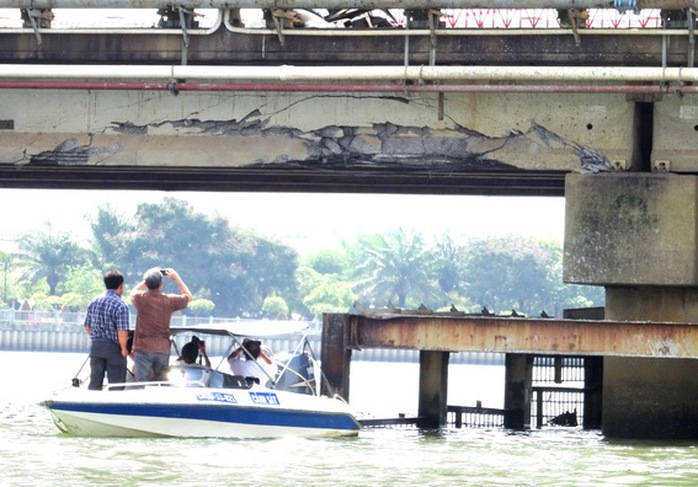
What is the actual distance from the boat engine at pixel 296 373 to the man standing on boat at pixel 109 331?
207 centimetres

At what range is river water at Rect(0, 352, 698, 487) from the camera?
1645 centimetres

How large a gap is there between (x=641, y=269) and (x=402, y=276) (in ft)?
407

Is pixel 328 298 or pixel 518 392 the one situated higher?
pixel 328 298

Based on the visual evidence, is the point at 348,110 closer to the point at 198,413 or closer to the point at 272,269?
the point at 198,413

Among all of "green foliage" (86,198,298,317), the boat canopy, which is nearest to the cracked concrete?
the boat canopy

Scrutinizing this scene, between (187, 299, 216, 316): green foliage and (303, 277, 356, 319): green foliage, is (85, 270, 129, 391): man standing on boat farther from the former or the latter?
(303, 277, 356, 319): green foliage

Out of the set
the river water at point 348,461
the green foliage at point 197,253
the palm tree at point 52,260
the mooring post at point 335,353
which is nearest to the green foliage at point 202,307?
the green foliage at point 197,253

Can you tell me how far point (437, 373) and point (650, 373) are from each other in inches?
166

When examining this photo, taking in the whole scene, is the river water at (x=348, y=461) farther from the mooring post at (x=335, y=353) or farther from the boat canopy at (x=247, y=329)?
the boat canopy at (x=247, y=329)

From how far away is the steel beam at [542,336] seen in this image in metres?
19.2

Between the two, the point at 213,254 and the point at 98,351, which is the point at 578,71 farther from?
the point at 213,254

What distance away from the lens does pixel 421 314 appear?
67.3 feet

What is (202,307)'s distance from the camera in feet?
437

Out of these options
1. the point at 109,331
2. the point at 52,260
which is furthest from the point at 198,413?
the point at 52,260
